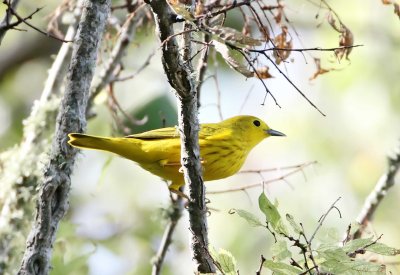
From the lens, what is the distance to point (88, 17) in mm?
3404

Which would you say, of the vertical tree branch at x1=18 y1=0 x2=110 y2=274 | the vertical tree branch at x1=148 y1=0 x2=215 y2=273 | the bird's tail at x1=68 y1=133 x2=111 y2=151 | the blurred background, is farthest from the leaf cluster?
the blurred background

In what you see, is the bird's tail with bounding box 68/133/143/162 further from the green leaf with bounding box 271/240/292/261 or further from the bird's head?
the green leaf with bounding box 271/240/292/261

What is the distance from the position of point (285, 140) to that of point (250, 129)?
4098 millimetres

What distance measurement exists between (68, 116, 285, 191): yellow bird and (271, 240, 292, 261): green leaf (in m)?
1.54

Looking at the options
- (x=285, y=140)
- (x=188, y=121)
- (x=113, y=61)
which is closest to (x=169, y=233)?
(x=113, y=61)

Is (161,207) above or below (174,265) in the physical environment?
above

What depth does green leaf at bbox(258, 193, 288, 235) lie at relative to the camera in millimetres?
2615

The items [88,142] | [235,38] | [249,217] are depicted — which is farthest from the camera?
[88,142]

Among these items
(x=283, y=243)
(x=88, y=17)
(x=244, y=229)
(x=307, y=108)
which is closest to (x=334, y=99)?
(x=307, y=108)

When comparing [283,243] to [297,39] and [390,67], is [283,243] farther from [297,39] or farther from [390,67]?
[390,67]

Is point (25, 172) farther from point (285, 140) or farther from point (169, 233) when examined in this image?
point (285, 140)

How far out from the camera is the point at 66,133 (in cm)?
340

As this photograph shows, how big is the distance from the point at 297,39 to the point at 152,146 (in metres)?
0.99

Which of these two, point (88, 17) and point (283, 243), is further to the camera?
point (88, 17)
